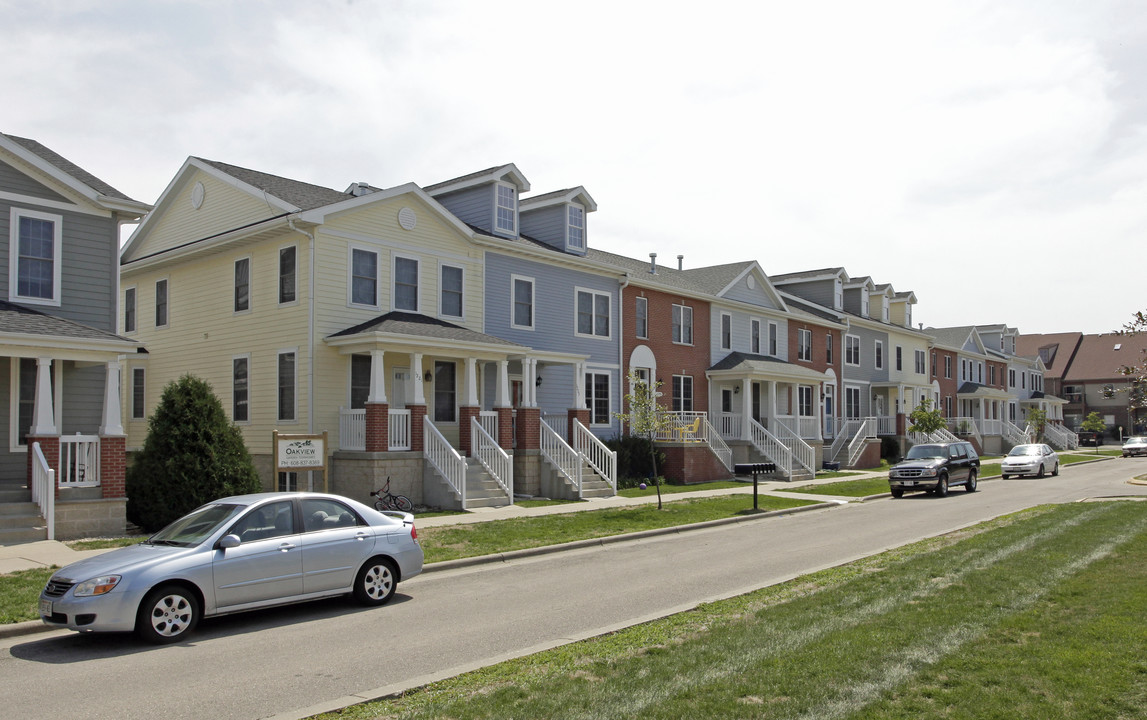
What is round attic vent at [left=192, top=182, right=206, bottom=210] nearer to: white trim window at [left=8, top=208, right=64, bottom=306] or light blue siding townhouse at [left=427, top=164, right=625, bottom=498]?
light blue siding townhouse at [left=427, top=164, right=625, bottom=498]

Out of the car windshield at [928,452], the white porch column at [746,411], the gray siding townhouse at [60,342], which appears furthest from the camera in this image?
the white porch column at [746,411]

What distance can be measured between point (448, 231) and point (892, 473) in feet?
50.5

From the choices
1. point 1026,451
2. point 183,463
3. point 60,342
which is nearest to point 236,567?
point 183,463

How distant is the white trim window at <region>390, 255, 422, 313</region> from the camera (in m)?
24.5

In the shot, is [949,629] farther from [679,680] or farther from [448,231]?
[448,231]

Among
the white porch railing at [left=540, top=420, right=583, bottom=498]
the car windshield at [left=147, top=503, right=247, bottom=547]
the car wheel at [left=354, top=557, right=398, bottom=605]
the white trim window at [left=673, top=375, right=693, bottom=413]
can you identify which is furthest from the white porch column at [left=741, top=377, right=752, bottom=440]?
the car windshield at [left=147, top=503, right=247, bottom=547]

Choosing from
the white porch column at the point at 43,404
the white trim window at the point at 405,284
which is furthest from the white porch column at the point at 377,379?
the white porch column at the point at 43,404

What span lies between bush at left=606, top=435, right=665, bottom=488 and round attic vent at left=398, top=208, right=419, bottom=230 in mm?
9400

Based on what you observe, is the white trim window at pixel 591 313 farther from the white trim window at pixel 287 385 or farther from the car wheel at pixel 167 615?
the car wheel at pixel 167 615

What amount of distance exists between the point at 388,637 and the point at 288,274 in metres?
15.6

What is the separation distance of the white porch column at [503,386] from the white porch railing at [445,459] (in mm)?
2602

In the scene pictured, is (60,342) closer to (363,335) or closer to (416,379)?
(363,335)

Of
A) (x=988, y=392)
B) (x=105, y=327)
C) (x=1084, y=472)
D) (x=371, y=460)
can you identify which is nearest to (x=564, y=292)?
(x=371, y=460)

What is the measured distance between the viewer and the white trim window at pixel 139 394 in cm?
2767
